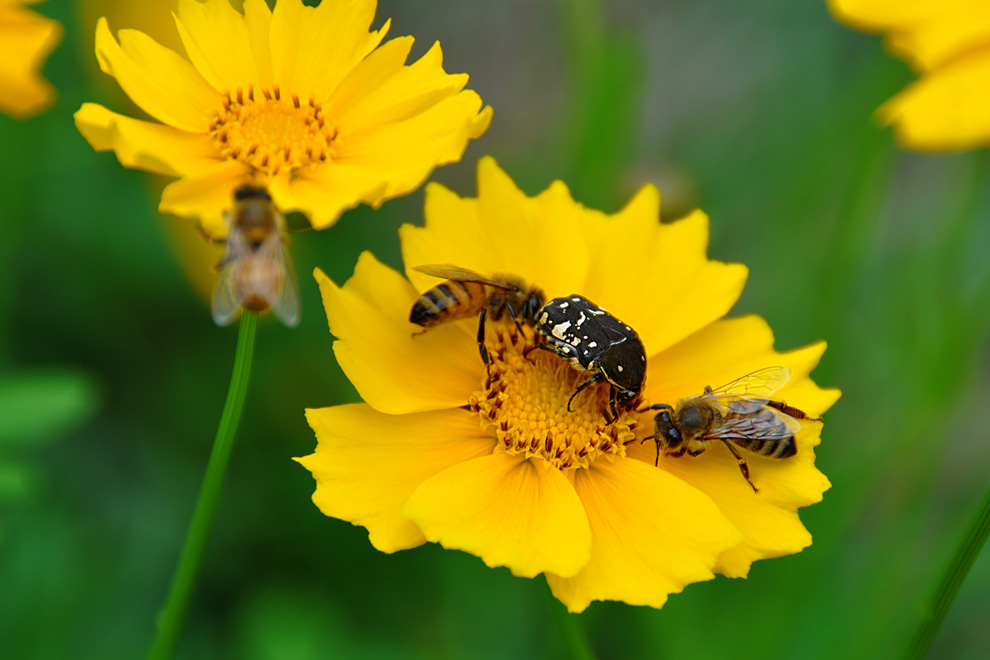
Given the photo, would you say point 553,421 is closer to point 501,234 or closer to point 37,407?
point 501,234

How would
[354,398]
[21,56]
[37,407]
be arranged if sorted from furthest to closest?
[354,398] → [37,407] → [21,56]

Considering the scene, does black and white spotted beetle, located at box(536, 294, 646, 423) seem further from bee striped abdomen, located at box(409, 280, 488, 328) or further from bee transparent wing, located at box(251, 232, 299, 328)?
bee transparent wing, located at box(251, 232, 299, 328)

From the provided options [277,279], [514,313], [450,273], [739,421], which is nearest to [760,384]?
[739,421]

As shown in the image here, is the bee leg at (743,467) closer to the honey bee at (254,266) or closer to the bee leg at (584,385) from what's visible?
the bee leg at (584,385)

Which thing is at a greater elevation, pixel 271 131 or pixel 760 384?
pixel 271 131

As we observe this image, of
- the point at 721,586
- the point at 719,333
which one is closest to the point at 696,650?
the point at 721,586

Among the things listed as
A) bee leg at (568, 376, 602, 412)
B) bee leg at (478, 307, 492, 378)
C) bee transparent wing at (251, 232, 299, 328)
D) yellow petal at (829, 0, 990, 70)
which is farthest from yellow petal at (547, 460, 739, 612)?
yellow petal at (829, 0, 990, 70)

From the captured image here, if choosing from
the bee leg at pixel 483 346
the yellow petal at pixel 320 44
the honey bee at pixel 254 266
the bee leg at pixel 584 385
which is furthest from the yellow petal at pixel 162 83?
the bee leg at pixel 584 385
